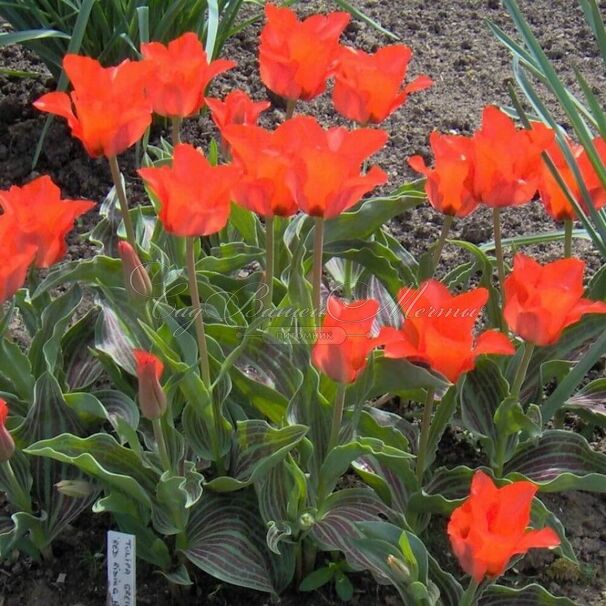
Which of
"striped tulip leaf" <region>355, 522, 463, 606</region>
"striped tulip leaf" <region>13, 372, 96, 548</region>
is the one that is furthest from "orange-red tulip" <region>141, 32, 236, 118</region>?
"striped tulip leaf" <region>355, 522, 463, 606</region>

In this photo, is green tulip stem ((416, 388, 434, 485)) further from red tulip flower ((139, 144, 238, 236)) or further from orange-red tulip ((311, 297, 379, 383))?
red tulip flower ((139, 144, 238, 236))

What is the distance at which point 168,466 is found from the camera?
1340 mm

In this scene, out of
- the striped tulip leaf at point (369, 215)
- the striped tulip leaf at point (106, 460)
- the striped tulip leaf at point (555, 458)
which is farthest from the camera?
the striped tulip leaf at point (369, 215)

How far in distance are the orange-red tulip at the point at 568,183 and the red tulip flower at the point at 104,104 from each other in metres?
0.62

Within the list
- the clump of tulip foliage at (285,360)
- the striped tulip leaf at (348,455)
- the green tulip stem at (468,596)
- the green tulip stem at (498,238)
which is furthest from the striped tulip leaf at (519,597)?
the green tulip stem at (498,238)

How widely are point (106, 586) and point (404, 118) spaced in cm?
164

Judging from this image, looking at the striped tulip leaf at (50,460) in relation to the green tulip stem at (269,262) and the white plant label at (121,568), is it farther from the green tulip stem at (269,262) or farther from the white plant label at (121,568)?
the green tulip stem at (269,262)

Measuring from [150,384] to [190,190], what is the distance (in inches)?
9.7

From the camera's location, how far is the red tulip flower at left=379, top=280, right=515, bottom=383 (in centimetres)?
115

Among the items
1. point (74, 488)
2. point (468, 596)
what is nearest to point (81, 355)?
point (74, 488)

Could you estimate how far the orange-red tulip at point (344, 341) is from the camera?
1141 mm

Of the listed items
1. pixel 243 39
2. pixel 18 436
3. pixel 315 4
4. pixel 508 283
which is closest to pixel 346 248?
pixel 508 283

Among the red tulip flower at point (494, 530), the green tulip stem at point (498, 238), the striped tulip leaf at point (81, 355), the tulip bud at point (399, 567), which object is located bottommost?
the striped tulip leaf at point (81, 355)

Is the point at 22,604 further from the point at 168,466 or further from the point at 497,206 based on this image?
the point at 497,206
